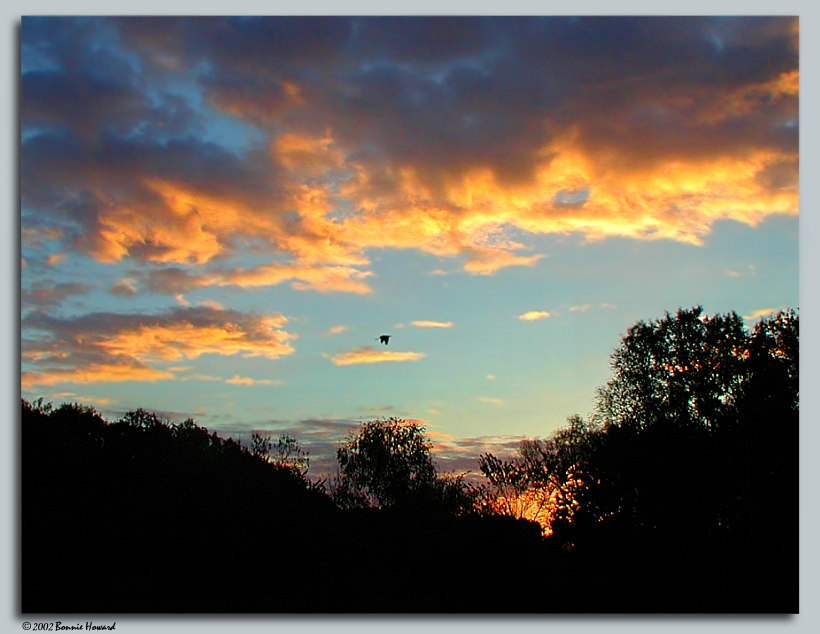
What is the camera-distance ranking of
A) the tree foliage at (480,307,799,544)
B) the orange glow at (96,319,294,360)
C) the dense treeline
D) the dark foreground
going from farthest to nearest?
1. the tree foliage at (480,307,799,544)
2. the orange glow at (96,319,294,360)
3. the dense treeline
4. the dark foreground

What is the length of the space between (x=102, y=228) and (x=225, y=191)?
2.18 m

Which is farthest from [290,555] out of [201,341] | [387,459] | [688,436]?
[387,459]

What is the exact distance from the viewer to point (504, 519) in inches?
639

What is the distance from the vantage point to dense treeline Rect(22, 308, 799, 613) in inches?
349

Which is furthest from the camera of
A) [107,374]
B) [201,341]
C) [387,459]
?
[387,459]

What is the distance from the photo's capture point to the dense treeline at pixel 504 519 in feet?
29.1

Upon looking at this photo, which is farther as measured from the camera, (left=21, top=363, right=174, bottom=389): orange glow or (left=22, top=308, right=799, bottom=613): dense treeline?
(left=21, top=363, right=174, bottom=389): orange glow

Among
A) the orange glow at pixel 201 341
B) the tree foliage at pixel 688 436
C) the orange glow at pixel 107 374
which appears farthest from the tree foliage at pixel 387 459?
the orange glow at pixel 107 374

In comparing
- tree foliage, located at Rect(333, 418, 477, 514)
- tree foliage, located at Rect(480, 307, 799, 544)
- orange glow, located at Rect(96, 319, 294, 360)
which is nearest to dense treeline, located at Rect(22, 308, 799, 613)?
tree foliage, located at Rect(480, 307, 799, 544)

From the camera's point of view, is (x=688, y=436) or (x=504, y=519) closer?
(x=688, y=436)

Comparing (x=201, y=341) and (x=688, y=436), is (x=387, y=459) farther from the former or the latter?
(x=201, y=341)

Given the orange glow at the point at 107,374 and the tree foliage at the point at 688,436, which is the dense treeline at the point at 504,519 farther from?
the orange glow at the point at 107,374

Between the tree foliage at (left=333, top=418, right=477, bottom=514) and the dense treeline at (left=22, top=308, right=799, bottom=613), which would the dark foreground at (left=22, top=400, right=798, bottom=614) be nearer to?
the dense treeline at (left=22, top=308, right=799, bottom=613)

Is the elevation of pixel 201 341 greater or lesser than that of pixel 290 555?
greater
